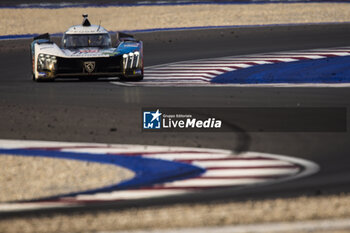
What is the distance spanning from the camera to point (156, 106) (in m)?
13.5

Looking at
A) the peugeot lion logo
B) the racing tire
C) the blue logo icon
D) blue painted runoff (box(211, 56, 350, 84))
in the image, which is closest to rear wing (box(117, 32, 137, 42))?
the racing tire

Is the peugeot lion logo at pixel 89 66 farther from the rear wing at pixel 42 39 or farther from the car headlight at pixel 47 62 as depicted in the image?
the rear wing at pixel 42 39

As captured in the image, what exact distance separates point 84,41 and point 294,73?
14.6ft

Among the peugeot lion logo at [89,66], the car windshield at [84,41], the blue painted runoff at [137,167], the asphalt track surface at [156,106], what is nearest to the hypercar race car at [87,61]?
the peugeot lion logo at [89,66]

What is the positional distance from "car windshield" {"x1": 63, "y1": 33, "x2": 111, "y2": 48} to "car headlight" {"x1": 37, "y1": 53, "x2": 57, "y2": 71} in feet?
2.96

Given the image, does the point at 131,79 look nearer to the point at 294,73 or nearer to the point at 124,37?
the point at 124,37

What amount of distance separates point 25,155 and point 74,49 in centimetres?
730

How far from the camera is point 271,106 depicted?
529 inches

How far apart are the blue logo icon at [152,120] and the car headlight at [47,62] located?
4.24m

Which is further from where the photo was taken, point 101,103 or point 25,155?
point 101,103

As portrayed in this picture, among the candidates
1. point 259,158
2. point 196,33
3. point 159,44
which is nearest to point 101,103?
point 259,158

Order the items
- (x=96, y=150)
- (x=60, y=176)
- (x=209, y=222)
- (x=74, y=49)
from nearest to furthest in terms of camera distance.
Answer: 1. (x=209, y=222)
2. (x=60, y=176)
3. (x=96, y=150)
4. (x=74, y=49)

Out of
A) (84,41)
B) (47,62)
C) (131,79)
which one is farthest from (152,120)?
(84,41)

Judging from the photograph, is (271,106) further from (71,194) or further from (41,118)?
(71,194)
